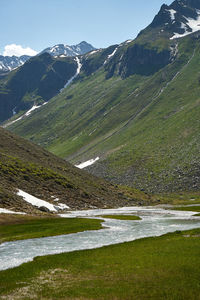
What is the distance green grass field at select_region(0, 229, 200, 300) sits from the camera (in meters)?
23.5

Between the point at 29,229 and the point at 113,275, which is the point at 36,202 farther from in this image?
the point at 113,275

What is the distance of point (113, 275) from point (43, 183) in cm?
9453

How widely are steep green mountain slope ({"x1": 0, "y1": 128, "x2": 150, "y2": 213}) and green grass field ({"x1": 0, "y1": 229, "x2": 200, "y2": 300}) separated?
54.2m

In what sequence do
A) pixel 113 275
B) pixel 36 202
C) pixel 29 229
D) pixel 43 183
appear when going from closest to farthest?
pixel 113 275 → pixel 29 229 → pixel 36 202 → pixel 43 183

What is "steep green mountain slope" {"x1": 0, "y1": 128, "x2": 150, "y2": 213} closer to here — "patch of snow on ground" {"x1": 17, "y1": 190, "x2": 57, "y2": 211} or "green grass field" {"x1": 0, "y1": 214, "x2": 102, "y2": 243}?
"patch of snow on ground" {"x1": 17, "y1": 190, "x2": 57, "y2": 211}

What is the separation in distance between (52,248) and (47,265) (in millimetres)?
10632

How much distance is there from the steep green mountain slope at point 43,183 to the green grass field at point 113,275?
54.2 meters

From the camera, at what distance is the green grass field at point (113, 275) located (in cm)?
2350

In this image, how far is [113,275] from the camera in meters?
28.1

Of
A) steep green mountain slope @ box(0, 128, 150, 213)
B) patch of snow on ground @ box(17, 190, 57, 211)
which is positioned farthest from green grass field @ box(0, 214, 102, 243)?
patch of snow on ground @ box(17, 190, 57, 211)

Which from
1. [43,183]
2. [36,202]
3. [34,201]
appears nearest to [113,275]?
[36,202]

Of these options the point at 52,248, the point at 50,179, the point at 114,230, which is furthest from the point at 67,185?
the point at 52,248

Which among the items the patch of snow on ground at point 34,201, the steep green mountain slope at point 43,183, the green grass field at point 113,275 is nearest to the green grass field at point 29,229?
the green grass field at point 113,275

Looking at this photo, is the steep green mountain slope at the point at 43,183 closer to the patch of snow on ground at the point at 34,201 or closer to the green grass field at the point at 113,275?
the patch of snow on ground at the point at 34,201
